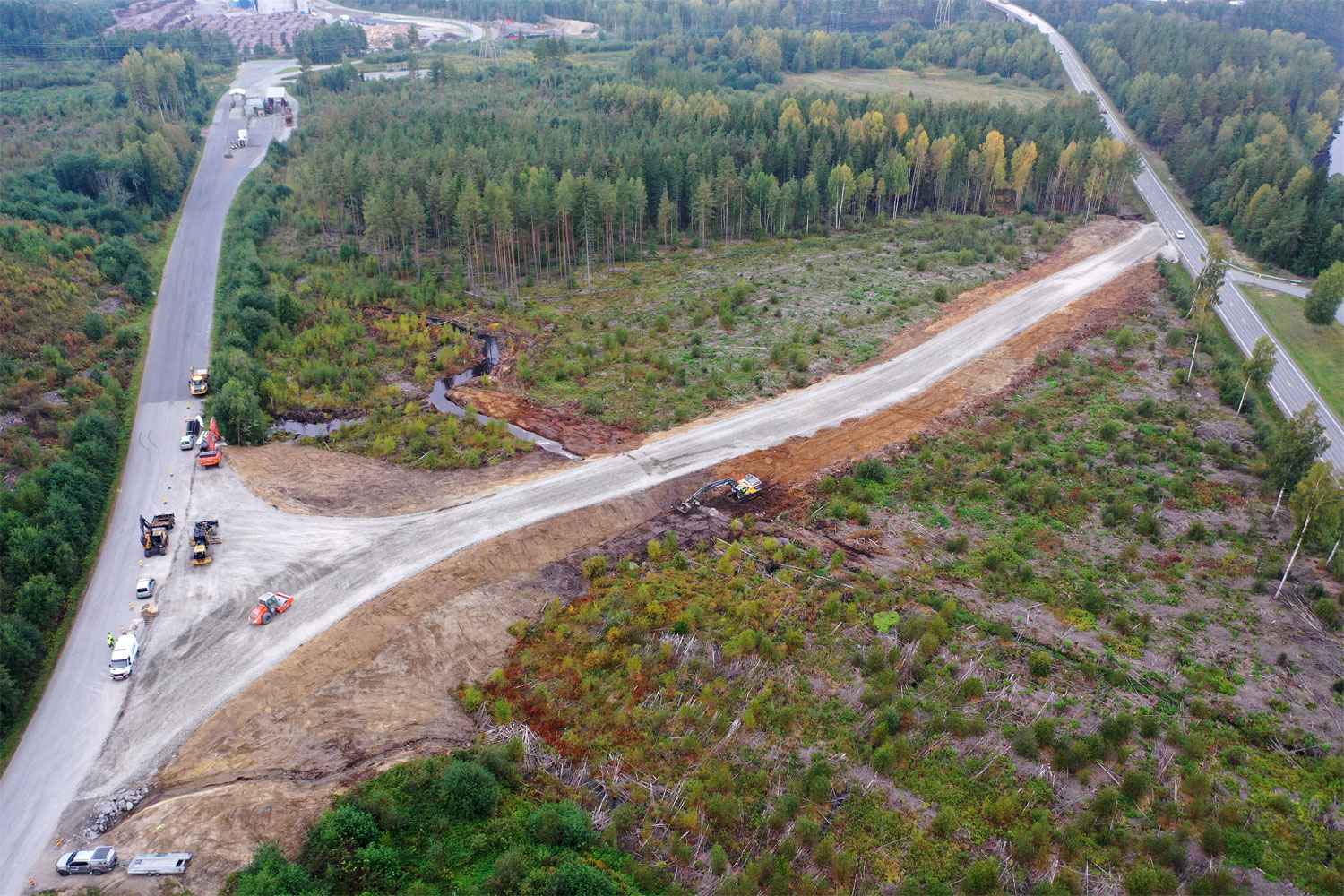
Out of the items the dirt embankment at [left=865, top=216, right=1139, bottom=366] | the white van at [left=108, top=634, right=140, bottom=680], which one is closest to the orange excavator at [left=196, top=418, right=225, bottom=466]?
the white van at [left=108, top=634, right=140, bottom=680]

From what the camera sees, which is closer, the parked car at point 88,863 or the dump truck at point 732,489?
the parked car at point 88,863

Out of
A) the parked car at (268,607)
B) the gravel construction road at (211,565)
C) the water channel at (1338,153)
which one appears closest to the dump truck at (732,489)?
the gravel construction road at (211,565)

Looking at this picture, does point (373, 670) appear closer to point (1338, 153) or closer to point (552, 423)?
point (552, 423)

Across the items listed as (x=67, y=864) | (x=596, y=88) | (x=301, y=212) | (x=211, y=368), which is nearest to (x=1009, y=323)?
(x=211, y=368)

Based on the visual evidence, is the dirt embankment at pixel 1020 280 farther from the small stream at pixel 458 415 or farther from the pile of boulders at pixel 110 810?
the pile of boulders at pixel 110 810

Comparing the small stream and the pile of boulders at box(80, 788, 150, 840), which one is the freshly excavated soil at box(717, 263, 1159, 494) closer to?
the small stream

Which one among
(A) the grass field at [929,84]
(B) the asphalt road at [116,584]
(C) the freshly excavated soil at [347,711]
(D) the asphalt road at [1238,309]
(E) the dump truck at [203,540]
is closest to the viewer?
(C) the freshly excavated soil at [347,711]
